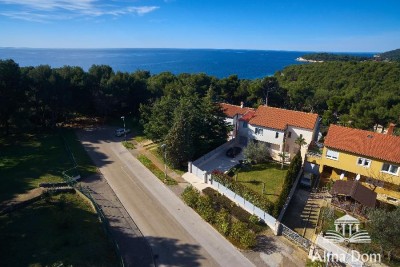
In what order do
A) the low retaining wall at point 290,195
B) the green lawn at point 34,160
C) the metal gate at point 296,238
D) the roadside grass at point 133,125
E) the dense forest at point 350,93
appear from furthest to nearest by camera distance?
the dense forest at point 350,93 < the roadside grass at point 133,125 < the green lawn at point 34,160 < the low retaining wall at point 290,195 < the metal gate at point 296,238

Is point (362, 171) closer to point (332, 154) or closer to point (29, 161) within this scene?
point (332, 154)

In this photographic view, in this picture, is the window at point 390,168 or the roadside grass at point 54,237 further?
the window at point 390,168

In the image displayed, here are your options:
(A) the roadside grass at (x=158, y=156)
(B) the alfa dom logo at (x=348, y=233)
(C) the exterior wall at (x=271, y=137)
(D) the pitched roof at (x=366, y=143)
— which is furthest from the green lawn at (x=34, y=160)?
Result: (D) the pitched roof at (x=366, y=143)

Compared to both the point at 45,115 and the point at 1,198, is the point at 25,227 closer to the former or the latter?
the point at 1,198

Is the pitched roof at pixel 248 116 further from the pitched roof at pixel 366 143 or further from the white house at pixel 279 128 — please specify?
the pitched roof at pixel 366 143

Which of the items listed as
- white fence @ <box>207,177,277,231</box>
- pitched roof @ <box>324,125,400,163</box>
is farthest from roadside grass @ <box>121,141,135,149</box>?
pitched roof @ <box>324,125,400,163</box>

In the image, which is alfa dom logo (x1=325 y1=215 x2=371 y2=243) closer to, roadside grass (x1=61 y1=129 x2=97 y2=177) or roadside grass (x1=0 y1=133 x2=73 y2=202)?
roadside grass (x1=61 y1=129 x2=97 y2=177)
